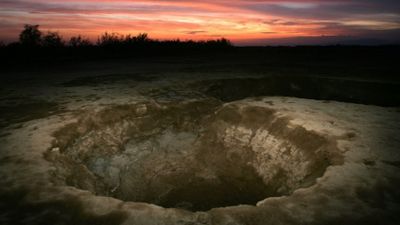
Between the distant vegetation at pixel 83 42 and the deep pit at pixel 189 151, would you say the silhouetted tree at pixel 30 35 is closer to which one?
the distant vegetation at pixel 83 42

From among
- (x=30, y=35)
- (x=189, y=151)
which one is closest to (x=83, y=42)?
(x=30, y=35)

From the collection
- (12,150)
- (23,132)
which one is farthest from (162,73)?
(12,150)

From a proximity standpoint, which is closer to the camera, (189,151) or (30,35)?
(189,151)

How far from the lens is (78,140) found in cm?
471

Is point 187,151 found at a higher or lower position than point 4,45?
lower

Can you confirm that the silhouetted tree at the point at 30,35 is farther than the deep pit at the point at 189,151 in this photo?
Yes

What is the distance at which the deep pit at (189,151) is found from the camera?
15.2 ft

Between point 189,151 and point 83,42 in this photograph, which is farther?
point 83,42

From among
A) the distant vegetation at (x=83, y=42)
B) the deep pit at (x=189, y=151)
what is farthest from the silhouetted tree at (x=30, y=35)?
the deep pit at (x=189, y=151)

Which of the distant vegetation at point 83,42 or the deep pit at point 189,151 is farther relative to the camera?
the distant vegetation at point 83,42

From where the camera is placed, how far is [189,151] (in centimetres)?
597

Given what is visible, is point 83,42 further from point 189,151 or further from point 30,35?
point 189,151

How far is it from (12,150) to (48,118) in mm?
1275

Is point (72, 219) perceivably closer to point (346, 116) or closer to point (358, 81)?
point (346, 116)
